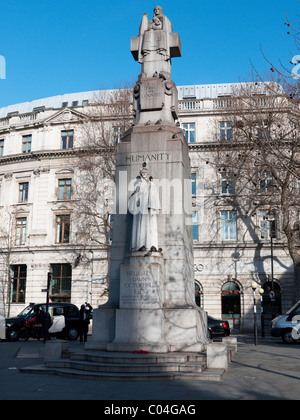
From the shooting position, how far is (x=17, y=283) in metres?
43.5

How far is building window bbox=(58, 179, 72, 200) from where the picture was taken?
143 ft

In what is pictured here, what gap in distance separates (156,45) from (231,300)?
90.4 feet

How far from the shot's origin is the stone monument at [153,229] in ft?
40.3

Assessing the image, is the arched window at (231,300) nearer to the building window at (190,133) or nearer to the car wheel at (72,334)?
the building window at (190,133)

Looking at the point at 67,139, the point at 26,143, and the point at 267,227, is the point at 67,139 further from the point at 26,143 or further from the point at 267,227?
the point at 267,227

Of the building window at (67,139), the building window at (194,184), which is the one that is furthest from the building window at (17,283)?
the building window at (194,184)

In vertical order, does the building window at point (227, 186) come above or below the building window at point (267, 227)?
above

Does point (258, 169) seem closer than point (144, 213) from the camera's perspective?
No

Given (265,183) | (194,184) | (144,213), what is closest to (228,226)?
(194,184)

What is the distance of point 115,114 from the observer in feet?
117

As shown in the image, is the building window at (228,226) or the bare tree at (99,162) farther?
the building window at (228,226)

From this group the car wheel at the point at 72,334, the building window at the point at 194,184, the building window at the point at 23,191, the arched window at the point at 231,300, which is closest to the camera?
the car wheel at the point at 72,334

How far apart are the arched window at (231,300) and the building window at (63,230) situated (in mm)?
14998

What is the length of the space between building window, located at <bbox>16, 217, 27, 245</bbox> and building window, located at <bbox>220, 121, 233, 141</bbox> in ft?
66.3
